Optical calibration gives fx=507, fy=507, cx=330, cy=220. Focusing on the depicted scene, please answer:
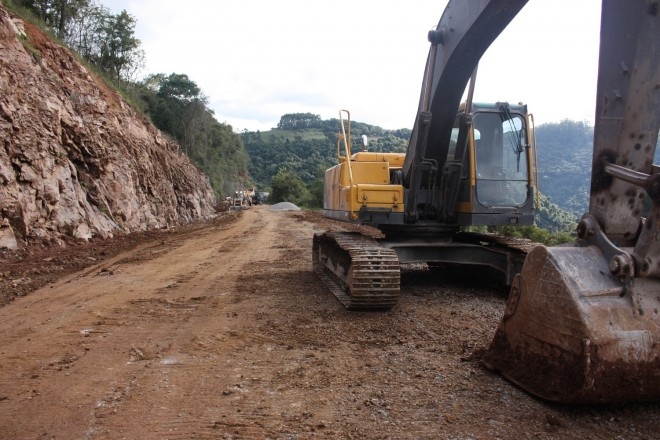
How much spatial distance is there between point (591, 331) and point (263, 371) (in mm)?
2334

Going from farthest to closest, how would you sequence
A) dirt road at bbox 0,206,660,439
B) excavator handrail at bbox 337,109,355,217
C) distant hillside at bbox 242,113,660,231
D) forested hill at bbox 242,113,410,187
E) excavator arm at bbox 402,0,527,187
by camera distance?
forested hill at bbox 242,113,410,187 < distant hillside at bbox 242,113,660,231 < excavator handrail at bbox 337,109,355,217 < excavator arm at bbox 402,0,527,187 < dirt road at bbox 0,206,660,439

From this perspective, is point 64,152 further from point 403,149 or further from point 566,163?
point 566,163

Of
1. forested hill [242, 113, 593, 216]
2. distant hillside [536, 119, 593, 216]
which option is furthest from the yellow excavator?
distant hillside [536, 119, 593, 216]

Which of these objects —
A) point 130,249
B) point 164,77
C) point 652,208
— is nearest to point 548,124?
point 164,77

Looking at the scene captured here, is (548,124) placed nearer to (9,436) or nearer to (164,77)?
(164,77)

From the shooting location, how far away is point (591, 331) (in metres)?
2.78

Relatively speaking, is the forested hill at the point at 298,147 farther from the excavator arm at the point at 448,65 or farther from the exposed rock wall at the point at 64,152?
the excavator arm at the point at 448,65

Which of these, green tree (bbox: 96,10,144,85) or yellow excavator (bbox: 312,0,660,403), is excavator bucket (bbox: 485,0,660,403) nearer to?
yellow excavator (bbox: 312,0,660,403)

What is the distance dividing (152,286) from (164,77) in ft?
124

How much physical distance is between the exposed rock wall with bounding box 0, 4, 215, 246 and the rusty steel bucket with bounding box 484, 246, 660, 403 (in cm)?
1059

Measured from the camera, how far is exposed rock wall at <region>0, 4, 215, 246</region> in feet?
→ 36.7

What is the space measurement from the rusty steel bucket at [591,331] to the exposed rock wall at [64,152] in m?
10.6

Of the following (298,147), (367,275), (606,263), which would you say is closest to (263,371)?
(367,275)

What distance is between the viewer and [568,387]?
9.55 feet
